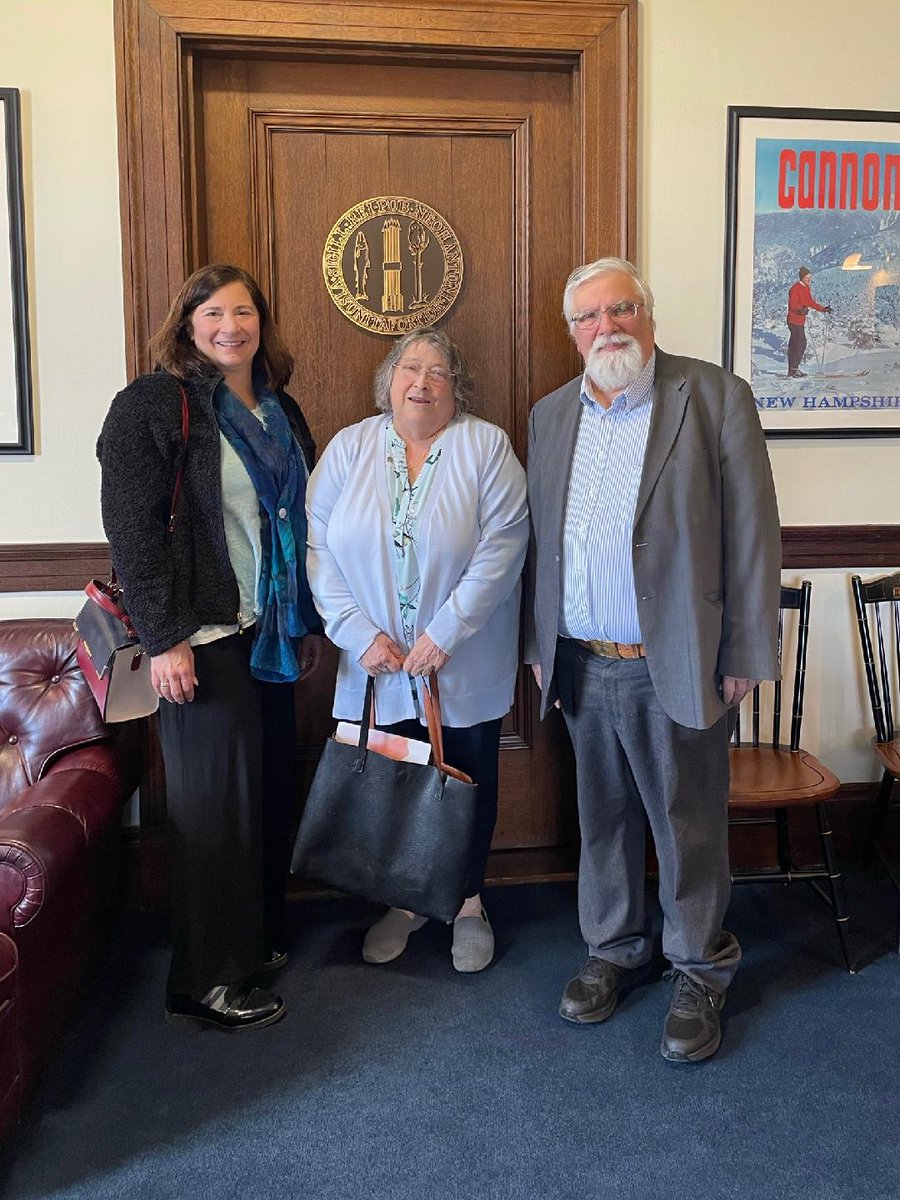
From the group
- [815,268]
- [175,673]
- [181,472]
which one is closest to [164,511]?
[181,472]

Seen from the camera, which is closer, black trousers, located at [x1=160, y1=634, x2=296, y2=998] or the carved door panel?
black trousers, located at [x1=160, y1=634, x2=296, y2=998]

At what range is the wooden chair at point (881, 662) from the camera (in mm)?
2770

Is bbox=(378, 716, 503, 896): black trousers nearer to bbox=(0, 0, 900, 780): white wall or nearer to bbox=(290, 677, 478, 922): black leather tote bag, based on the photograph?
bbox=(290, 677, 478, 922): black leather tote bag

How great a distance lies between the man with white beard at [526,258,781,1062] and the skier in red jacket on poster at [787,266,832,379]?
2.64 ft

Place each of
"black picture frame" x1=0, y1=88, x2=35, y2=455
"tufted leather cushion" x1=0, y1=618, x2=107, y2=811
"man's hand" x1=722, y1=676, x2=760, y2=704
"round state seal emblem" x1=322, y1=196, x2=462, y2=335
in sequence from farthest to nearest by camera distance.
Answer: "round state seal emblem" x1=322, y1=196, x2=462, y2=335, "black picture frame" x1=0, y1=88, x2=35, y2=455, "tufted leather cushion" x1=0, y1=618, x2=107, y2=811, "man's hand" x1=722, y1=676, x2=760, y2=704

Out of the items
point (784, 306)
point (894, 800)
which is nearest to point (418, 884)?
point (894, 800)

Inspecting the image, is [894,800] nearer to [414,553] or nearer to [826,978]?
[826,978]

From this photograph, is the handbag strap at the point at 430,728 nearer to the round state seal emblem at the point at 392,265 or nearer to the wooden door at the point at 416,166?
the wooden door at the point at 416,166

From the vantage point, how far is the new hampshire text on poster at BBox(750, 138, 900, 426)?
8.89 ft

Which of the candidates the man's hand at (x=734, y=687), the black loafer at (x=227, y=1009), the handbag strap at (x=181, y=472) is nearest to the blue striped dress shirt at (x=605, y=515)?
the man's hand at (x=734, y=687)

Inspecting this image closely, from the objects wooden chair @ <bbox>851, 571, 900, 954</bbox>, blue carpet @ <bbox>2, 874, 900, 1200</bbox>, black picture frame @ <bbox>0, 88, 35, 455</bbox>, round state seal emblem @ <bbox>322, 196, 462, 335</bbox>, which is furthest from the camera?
wooden chair @ <bbox>851, 571, 900, 954</bbox>

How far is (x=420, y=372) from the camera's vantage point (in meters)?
2.23

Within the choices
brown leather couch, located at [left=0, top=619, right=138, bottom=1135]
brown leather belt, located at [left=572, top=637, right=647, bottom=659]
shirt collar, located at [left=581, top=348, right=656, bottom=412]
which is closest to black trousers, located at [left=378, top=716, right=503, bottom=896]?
brown leather belt, located at [left=572, top=637, right=647, bottom=659]

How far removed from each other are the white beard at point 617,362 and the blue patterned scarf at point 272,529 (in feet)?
2.42
